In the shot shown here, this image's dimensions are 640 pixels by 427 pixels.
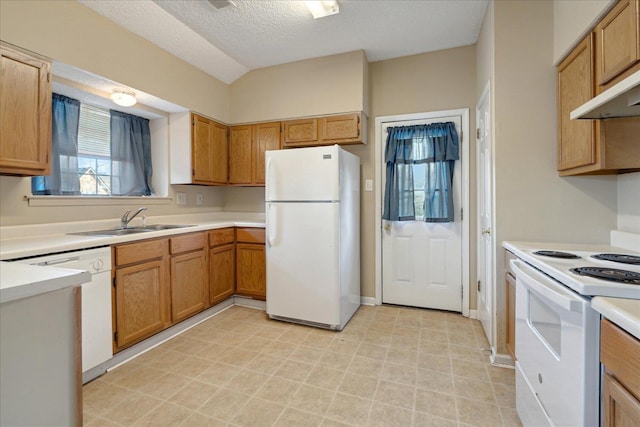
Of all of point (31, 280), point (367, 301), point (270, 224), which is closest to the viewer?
point (31, 280)

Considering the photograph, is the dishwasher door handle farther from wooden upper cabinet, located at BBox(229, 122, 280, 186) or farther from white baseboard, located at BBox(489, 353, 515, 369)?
white baseboard, located at BBox(489, 353, 515, 369)

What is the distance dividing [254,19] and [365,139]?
1536 millimetres

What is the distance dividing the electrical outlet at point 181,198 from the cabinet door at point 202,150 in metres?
0.31

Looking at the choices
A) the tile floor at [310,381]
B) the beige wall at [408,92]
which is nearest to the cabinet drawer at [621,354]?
the tile floor at [310,381]

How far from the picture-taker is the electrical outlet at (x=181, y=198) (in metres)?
3.31

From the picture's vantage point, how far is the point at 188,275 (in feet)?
8.84

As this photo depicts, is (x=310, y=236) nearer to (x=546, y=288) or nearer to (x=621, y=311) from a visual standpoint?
(x=546, y=288)

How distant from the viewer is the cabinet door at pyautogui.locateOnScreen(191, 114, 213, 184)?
3.17m

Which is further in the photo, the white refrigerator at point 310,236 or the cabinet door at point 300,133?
the cabinet door at point 300,133

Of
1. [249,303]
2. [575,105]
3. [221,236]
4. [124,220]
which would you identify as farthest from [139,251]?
[575,105]

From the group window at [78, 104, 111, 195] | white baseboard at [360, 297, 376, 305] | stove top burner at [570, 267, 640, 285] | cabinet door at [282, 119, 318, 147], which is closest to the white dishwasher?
window at [78, 104, 111, 195]

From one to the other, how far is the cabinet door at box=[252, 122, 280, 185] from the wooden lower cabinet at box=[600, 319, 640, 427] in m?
3.07

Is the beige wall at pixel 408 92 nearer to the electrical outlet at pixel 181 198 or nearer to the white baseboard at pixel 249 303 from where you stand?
the white baseboard at pixel 249 303

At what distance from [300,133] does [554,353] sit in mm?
2815
